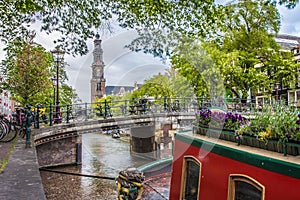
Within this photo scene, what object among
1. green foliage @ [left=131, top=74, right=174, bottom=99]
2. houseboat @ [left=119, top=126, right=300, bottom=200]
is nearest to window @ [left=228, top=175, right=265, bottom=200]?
houseboat @ [left=119, top=126, right=300, bottom=200]

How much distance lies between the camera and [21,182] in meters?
2.93

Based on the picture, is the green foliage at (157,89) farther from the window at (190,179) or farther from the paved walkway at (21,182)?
the paved walkway at (21,182)

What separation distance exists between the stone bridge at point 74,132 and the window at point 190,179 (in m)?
6.82

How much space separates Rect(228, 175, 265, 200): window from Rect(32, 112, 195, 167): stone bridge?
8.27 meters

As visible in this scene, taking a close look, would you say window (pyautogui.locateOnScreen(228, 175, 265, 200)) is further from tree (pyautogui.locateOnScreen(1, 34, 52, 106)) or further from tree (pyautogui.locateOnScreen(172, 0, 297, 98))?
tree (pyautogui.locateOnScreen(1, 34, 52, 106))

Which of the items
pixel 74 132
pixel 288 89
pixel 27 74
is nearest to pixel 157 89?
pixel 27 74

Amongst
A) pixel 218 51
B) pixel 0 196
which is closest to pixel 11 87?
pixel 218 51

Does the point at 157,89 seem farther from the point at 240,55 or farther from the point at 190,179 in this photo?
the point at 190,179

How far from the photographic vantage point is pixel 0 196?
2494mm

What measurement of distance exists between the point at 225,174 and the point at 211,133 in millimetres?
1144

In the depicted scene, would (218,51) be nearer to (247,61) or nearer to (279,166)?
(247,61)

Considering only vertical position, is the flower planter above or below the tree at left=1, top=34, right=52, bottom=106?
below

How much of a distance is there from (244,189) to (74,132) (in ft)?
35.7

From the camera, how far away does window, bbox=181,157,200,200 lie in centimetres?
530
